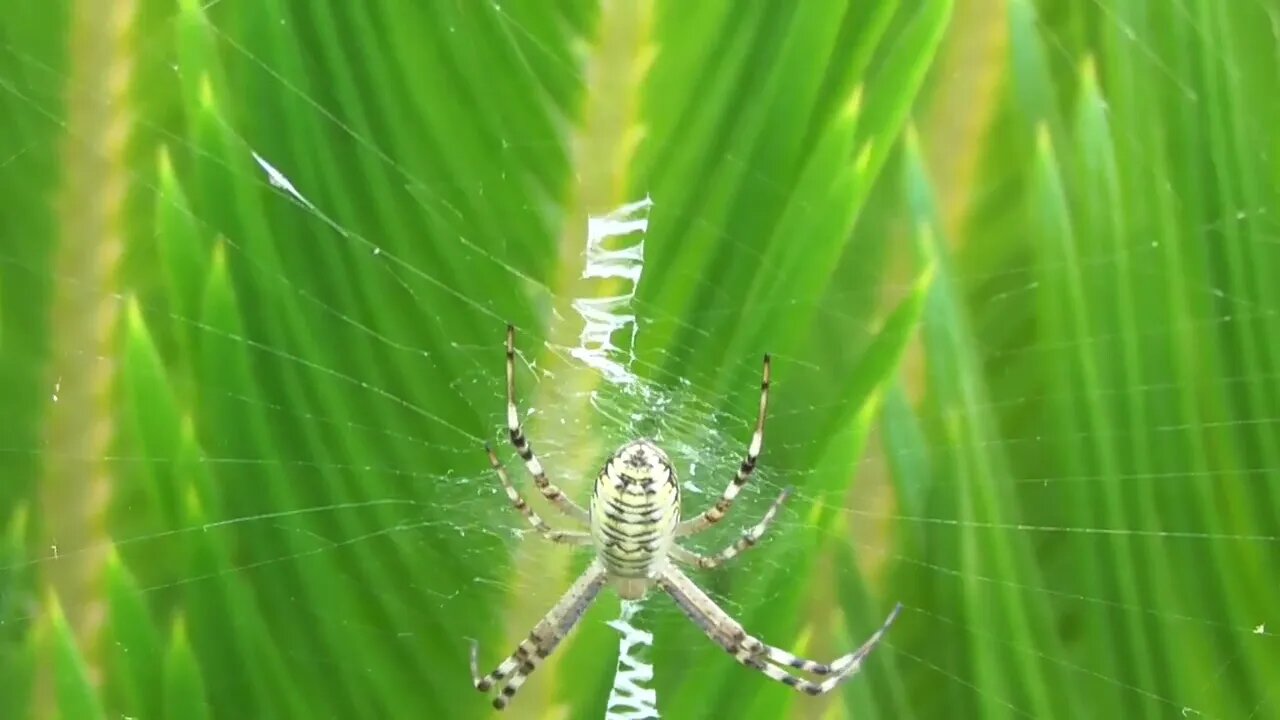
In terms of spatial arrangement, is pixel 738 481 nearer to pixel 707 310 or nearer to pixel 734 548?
pixel 734 548

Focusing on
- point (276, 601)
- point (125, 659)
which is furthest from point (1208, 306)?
point (125, 659)

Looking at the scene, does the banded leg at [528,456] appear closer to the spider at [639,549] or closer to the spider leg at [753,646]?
the spider at [639,549]

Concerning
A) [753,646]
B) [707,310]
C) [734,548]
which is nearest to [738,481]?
[734,548]

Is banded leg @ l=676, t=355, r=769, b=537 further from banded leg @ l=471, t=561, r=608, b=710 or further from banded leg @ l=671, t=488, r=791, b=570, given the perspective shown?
banded leg @ l=471, t=561, r=608, b=710

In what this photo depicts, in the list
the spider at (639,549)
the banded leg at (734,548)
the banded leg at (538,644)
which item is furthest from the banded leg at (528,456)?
the banded leg at (734,548)

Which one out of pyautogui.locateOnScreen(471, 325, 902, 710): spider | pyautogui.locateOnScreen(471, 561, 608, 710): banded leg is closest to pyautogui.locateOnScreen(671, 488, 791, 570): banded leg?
pyautogui.locateOnScreen(471, 325, 902, 710): spider

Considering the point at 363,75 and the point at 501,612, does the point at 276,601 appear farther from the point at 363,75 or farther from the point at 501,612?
the point at 363,75
